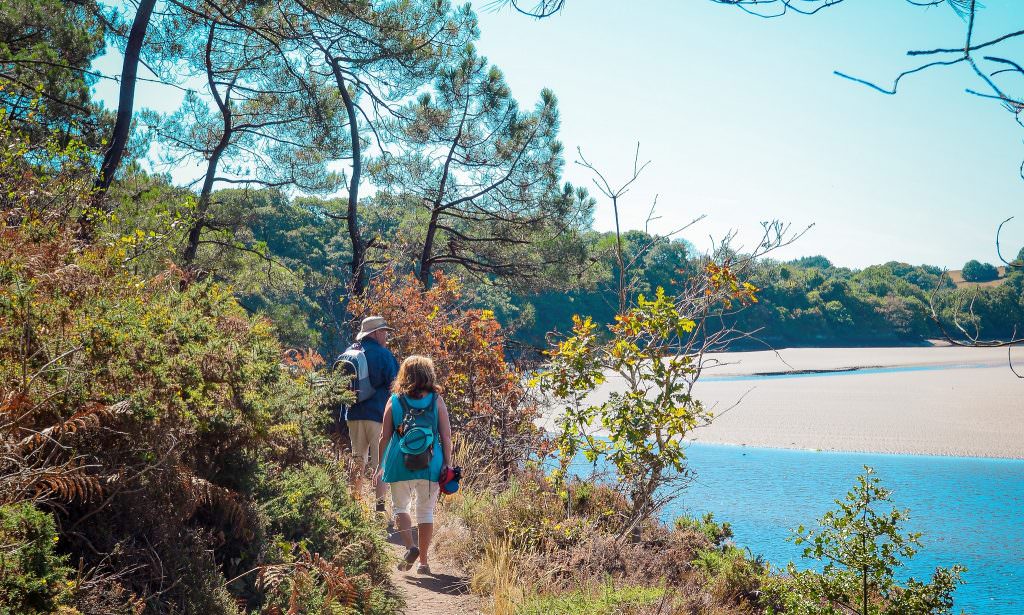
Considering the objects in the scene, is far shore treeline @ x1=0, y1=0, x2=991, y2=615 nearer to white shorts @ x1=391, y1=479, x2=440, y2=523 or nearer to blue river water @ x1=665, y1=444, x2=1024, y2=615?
white shorts @ x1=391, y1=479, x2=440, y2=523

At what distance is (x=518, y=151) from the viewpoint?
1553 centimetres

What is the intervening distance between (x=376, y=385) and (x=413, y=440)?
53.3 inches

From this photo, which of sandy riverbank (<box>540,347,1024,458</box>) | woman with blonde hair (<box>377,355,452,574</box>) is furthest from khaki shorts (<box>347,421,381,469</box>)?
sandy riverbank (<box>540,347,1024,458</box>)

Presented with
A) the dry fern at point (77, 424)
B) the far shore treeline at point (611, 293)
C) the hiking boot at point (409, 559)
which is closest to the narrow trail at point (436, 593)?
the hiking boot at point (409, 559)

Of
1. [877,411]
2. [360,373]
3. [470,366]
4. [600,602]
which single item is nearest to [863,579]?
[600,602]

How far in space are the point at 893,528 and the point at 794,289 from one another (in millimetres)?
73062

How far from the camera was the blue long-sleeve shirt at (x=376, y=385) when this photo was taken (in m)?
6.23

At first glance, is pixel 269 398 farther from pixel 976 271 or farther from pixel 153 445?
pixel 976 271

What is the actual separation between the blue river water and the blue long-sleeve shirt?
4.14 meters

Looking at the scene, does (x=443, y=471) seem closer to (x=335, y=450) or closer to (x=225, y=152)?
(x=335, y=450)

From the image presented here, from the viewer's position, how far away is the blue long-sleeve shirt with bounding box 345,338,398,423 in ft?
20.4

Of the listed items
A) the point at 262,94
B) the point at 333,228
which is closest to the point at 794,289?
the point at 333,228

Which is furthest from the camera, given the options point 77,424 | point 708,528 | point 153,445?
point 708,528

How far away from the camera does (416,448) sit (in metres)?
5.00
